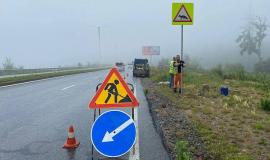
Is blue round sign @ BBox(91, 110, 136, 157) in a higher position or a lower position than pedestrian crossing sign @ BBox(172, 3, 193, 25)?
lower

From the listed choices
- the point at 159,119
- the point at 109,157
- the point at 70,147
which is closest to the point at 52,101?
the point at 159,119

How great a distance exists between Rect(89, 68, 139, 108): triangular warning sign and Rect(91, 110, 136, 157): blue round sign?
401mm

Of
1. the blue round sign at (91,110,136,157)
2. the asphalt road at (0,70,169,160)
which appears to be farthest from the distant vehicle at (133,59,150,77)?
the blue round sign at (91,110,136,157)

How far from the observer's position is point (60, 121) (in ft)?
33.2

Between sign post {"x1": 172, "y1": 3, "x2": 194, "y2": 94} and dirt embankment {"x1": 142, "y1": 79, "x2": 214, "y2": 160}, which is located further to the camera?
sign post {"x1": 172, "y1": 3, "x2": 194, "y2": 94}

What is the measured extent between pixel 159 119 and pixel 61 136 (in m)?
2.94

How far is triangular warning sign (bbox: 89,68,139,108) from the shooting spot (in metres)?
6.27

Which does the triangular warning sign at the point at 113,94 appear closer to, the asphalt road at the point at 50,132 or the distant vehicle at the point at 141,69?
the asphalt road at the point at 50,132

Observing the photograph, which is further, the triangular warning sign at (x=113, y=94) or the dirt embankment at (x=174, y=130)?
the dirt embankment at (x=174, y=130)

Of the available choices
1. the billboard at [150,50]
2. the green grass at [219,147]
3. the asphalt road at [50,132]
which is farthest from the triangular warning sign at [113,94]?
the billboard at [150,50]

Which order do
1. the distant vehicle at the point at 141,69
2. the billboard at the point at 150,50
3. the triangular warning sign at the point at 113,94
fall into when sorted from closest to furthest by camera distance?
the triangular warning sign at the point at 113,94
the distant vehicle at the point at 141,69
the billboard at the point at 150,50

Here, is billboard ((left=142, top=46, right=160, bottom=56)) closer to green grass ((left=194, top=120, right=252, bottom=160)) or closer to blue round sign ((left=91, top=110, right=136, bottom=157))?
green grass ((left=194, top=120, right=252, bottom=160))

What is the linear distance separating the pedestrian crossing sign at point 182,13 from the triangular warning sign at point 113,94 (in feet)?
31.8

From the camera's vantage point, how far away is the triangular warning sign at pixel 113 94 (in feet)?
20.6
